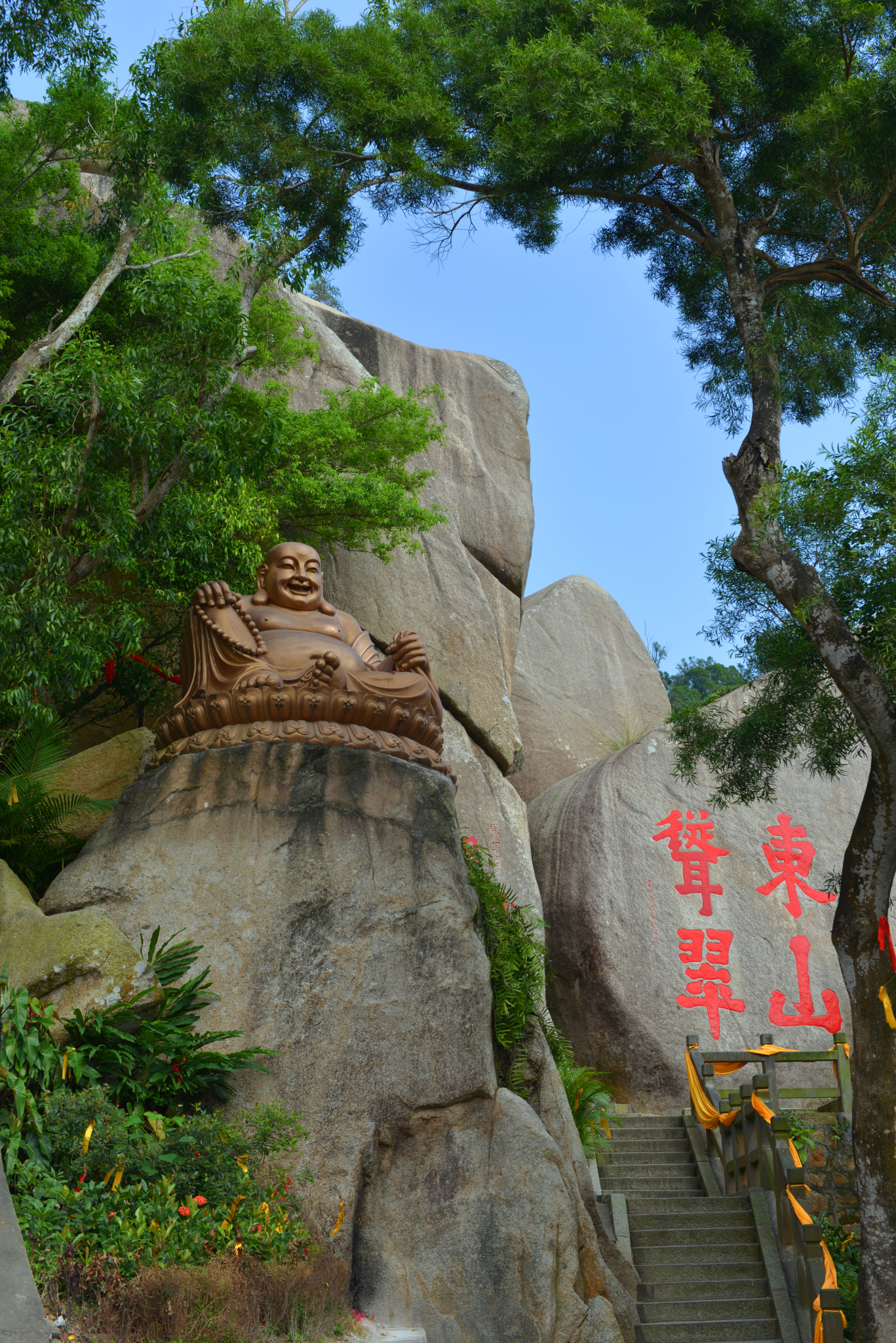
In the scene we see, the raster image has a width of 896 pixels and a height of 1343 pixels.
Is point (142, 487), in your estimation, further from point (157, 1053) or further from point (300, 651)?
point (157, 1053)

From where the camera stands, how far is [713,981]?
11664 mm

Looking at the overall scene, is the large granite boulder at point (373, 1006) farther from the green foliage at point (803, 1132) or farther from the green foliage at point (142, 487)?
the green foliage at point (803, 1132)

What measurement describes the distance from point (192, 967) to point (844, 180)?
25.2ft

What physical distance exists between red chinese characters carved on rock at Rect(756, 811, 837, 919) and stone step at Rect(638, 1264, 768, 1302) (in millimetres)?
5048

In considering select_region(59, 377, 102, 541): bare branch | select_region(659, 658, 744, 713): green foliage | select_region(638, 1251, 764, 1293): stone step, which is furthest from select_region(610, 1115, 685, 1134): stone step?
select_region(659, 658, 744, 713): green foliage

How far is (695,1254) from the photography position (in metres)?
8.16

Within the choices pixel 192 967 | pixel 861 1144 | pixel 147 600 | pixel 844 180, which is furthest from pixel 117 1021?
pixel 844 180

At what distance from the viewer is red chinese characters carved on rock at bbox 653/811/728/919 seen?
12.4m

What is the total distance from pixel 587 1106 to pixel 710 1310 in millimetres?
2037

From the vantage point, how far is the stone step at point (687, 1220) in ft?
27.6

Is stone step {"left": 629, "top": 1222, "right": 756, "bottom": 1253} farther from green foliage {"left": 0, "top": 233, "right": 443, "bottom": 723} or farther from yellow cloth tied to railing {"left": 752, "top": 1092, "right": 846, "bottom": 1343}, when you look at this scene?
green foliage {"left": 0, "top": 233, "right": 443, "bottom": 723}

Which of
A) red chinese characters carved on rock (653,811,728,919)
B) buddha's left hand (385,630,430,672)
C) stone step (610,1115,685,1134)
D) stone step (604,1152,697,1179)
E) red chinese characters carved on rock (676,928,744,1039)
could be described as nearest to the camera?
buddha's left hand (385,630,430,672)

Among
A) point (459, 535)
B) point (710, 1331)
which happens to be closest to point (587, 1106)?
point (710, 1331)

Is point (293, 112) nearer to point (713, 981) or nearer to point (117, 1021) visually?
point (117, 1021)
